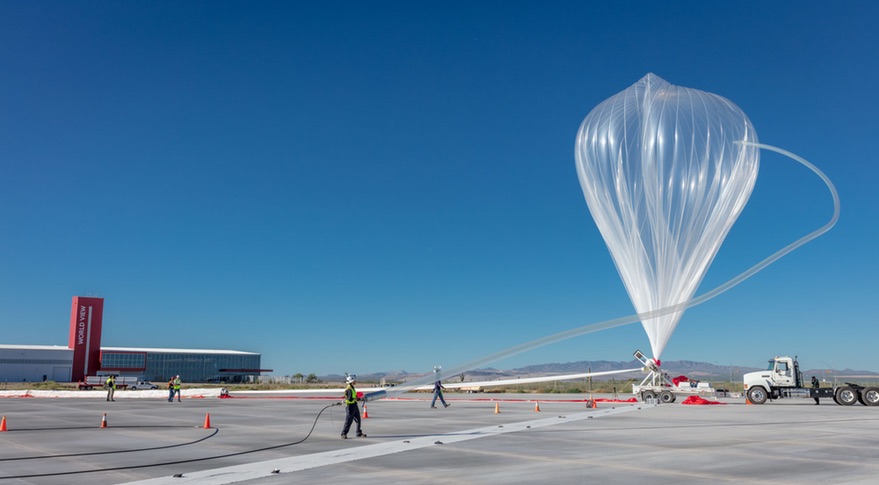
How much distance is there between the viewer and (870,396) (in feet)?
117

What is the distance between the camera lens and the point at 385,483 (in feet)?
38.9

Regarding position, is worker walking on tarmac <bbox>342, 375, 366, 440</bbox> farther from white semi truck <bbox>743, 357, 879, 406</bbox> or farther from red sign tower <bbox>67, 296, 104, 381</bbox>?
red sign tower <bbox>67, 296, 104, 381</bbox>

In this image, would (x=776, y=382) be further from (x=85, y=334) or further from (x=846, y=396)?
(x=85, y=334)

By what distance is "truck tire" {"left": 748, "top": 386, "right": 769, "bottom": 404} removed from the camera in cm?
3800

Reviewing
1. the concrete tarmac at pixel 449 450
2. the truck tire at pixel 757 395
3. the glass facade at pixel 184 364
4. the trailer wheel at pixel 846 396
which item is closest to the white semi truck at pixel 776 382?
the truck tire at pixel 757 395

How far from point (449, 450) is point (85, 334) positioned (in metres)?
85.6

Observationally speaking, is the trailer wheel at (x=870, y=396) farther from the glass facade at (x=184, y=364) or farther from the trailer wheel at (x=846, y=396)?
the glass facade at (x=184, y=364)

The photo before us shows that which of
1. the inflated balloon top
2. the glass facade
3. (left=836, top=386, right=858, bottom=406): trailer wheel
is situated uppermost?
the inflated balloon top

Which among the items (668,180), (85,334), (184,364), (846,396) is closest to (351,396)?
(668,180)

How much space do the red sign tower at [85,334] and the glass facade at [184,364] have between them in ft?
11.8

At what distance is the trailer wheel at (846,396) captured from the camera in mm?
36156

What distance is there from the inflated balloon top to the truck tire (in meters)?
16.0

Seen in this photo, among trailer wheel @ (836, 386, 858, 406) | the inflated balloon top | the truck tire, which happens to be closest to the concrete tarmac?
the inflated balloon top

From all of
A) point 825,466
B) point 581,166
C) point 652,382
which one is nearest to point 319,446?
point 825,466
